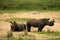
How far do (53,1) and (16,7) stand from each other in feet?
20.7

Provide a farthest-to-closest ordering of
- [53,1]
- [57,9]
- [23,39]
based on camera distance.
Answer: [53,1] < [57,9] < [23,39]

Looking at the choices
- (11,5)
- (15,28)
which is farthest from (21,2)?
→ (15,28)

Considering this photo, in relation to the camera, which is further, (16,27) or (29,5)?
(29,5)

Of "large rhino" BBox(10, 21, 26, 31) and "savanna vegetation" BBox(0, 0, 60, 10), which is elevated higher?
"large rhino" BBox(10, 21, 26, 31)

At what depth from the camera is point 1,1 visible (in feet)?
150

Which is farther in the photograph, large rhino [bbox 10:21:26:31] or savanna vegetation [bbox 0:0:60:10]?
savanna vegetation [bbox 0:0:60:10]

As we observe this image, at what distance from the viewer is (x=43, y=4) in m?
44.7

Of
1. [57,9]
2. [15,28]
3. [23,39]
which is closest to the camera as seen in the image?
[23,39]

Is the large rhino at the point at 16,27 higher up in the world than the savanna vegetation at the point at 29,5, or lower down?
higher up

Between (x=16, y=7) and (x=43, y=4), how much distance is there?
13.3 ft

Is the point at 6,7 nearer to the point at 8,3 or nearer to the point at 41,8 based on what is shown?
the point at 8,3

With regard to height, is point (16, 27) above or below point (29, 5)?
above

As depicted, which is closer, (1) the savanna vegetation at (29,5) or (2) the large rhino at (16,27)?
(2) the large rhino at (16,27)

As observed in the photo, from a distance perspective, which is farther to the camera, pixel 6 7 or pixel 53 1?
pixel 53 1
